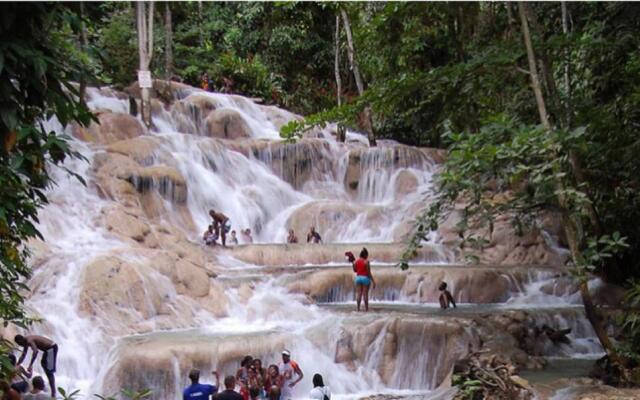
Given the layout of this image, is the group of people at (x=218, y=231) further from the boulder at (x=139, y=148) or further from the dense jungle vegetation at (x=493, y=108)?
the dense jungle vegetation at (x=493, y=108)

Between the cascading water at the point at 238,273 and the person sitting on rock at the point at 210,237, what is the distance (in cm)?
52

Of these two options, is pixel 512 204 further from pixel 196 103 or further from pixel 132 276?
pixel 196 103

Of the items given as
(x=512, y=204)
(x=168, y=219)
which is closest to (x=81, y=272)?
(x=168, y=219)

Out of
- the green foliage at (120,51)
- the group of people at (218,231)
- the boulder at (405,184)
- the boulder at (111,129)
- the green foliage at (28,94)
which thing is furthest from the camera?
the green foliage at (120,51)

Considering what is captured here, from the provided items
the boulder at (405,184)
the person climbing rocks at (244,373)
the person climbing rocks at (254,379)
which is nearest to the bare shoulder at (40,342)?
the person climbing rocks at (244,373)

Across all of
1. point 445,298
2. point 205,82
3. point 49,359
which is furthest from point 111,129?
point 49,359

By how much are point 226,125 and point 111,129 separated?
4.65 m

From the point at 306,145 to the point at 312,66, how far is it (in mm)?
10433

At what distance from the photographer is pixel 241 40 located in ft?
105

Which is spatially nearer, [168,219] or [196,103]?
[168,219]

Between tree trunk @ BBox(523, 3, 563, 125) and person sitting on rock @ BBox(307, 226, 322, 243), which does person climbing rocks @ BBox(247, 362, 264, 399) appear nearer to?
tree trunk @ BBox(523, 3, 563, 125)

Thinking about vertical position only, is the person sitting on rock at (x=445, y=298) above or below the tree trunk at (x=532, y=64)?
below

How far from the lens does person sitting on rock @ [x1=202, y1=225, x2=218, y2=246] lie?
641 inches

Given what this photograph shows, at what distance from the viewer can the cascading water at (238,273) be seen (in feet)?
35.7
